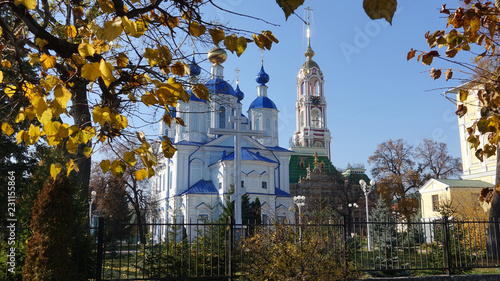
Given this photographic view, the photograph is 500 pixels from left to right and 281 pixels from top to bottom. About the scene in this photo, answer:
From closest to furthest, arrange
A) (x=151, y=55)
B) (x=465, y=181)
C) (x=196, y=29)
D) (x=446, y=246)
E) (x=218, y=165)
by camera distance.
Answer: (x=151, y=55) < (x=196, y=29) < (x=446, y=246) < (x=465, y=181) < (x=218, y=165)

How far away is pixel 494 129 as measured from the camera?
10.5 ft

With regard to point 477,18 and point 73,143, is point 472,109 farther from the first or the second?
point 73,143

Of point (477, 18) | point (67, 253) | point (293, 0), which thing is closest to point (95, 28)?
point (293, 0)

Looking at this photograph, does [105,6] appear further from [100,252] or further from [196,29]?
[100,252]

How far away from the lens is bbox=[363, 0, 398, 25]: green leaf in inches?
65.0

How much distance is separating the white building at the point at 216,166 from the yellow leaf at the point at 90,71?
2708cm

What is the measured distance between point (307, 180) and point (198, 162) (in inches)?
587

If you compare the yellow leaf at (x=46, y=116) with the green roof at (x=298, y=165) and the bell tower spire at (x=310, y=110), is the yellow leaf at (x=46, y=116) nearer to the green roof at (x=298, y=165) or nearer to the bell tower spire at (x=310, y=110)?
the green roof at (x=298, y=165)

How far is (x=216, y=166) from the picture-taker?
3331cm

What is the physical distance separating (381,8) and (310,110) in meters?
59.3

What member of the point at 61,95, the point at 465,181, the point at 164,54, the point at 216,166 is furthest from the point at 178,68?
the point at 216,166

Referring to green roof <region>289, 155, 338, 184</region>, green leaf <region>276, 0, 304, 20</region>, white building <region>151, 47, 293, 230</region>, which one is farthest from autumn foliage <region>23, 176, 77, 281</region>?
green roof <region>289, 155, 338, 184</region>

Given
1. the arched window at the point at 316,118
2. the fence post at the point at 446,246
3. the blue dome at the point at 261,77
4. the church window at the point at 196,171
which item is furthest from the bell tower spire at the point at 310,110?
the fence post at the point at 446,246

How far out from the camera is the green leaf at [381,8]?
165 centimetres
